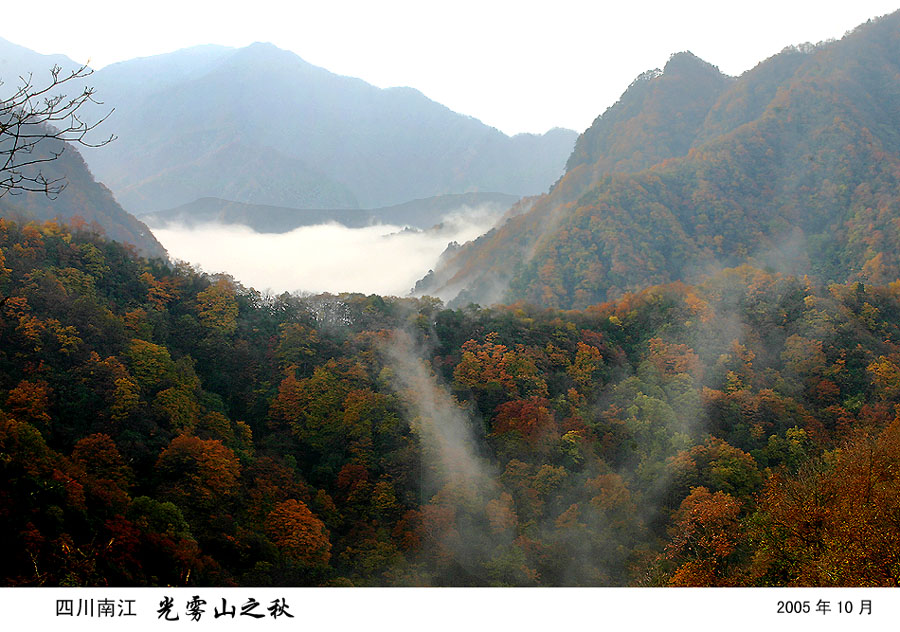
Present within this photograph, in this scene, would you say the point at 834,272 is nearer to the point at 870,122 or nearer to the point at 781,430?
the point at 870,122

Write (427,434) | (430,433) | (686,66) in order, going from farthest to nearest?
(686,66), (430,433), (427,434)

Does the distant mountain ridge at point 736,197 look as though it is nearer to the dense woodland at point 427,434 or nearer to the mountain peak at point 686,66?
the mountain peak at point 686,66

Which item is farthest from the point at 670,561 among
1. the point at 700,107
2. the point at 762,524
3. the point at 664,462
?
the point at 700,107

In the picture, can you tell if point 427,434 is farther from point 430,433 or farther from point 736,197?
point 736,197

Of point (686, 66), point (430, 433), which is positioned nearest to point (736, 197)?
point (686, 66)

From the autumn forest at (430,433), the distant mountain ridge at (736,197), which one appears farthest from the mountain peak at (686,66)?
the autumn forest at (430,433)

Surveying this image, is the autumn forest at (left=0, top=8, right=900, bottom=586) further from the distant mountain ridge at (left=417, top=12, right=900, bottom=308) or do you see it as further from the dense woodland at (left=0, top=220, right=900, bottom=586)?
the distant mountain ridge at (left=417, top=12, right=900, bottom=308)
